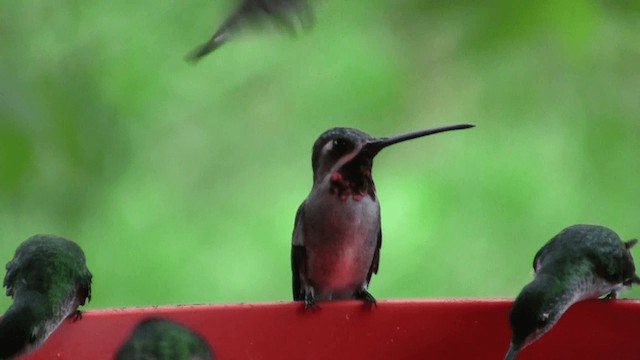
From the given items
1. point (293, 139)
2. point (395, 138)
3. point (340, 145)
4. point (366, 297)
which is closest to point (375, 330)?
point (366, 297)

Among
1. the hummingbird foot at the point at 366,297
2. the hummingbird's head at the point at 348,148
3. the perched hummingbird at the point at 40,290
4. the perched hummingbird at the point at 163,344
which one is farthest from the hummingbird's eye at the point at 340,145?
the perched hummingbird at the point at 163,344

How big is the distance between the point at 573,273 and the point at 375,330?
382 millimetres

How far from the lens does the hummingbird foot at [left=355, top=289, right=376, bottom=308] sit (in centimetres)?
185

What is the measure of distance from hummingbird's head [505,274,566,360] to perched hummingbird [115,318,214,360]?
431mm

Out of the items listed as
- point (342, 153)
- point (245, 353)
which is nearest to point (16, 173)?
point (342, 153)

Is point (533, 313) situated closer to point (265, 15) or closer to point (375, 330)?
point (375, 330)

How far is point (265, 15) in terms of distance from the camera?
1910mm

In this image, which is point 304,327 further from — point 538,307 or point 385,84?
point 385,84

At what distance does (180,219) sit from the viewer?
373 centimetres

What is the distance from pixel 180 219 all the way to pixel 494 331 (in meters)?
2.01

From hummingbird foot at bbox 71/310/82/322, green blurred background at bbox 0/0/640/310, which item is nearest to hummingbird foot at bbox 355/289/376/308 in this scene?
hummingbird foot at bbox 71/310/82/322

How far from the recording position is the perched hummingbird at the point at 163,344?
1.49 metres

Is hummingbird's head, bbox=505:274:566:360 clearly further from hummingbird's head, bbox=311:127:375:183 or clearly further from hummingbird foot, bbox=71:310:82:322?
hummingbird foot, bbox=71:310:82:322

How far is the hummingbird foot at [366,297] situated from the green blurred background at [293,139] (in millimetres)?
680
